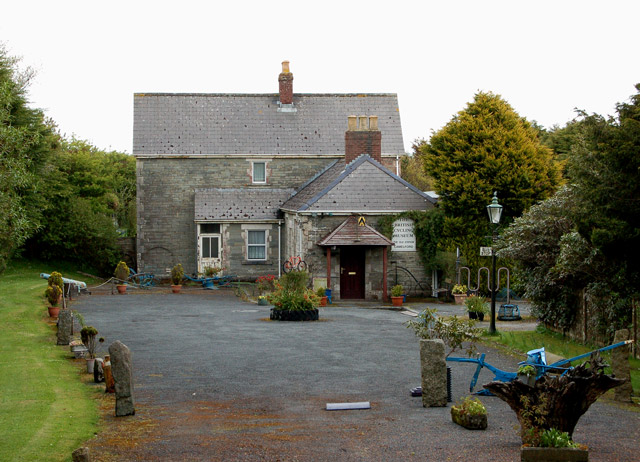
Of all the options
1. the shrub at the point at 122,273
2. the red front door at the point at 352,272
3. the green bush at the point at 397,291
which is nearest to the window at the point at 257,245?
the shrub at the point at 122,273

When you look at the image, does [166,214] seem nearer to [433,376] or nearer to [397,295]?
[397,295]

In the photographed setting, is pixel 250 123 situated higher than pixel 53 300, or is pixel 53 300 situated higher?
pixel 250 123

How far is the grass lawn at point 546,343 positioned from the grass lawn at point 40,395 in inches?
378

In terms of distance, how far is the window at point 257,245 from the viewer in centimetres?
3875

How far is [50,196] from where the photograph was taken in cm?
4031

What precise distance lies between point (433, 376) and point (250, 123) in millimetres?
30820

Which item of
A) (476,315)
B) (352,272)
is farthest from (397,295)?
(476,315)

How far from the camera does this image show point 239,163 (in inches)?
1582

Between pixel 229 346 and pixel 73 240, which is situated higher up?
pixel 73 240

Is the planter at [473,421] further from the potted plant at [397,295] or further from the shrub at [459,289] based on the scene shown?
the shrub at [459,289]

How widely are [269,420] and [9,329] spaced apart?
42.3ft

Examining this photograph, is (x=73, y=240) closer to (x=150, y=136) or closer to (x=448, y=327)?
(x=150, y=136)

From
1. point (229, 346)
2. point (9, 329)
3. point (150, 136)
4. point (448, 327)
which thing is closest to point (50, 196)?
point (150, 136)

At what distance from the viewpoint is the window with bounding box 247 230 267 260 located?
1526 inches
